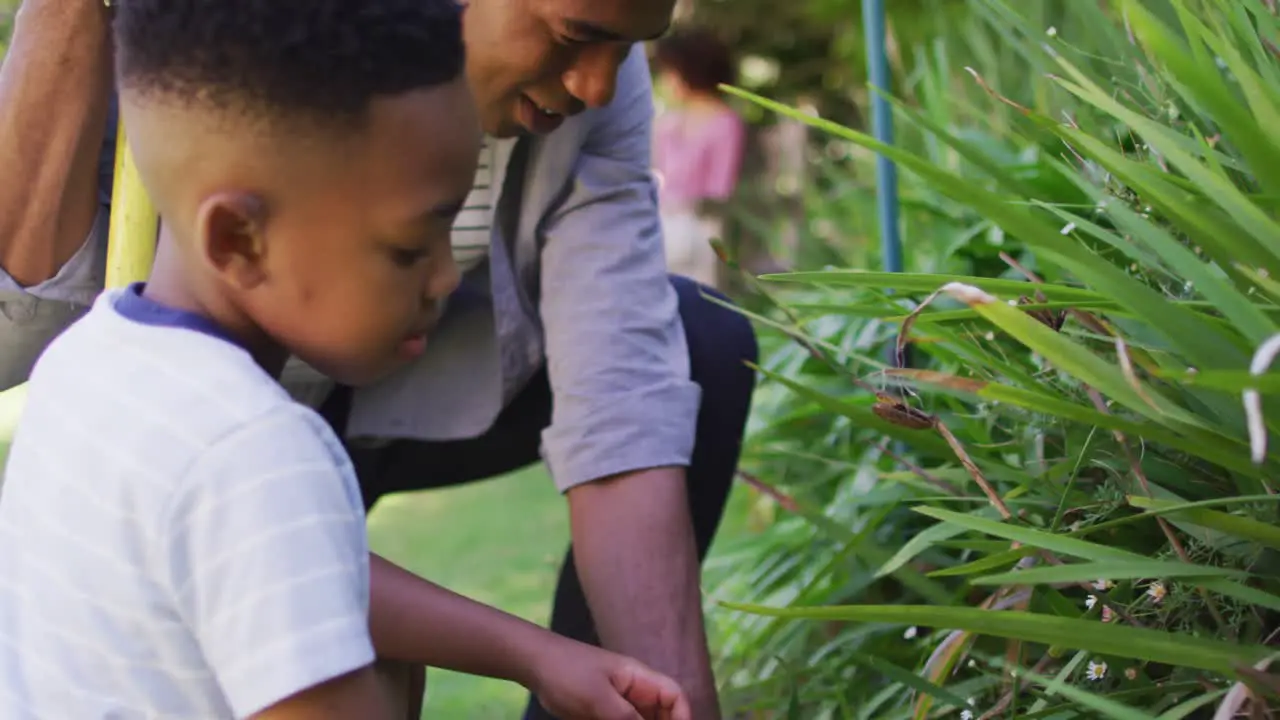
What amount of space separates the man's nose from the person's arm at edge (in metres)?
0.19

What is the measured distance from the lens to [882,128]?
1956 millimetres

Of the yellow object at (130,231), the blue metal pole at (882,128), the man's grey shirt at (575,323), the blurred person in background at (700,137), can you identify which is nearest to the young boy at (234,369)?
the yellow object at (130,231)

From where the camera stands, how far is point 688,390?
59.6 inches

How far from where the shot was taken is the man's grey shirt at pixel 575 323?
147 cm

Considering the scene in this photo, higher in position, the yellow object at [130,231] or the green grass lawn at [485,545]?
the yellow object at [130,231]

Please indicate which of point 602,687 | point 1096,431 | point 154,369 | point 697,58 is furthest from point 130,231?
point 697,58

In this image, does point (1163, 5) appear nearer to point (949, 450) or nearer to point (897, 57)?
point (949, 450)

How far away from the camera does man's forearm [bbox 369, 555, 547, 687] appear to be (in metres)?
1.27

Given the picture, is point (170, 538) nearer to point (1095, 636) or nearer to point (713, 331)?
point (1095, 636)

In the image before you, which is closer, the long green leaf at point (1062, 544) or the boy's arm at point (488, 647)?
the long green leaf at point (1062, 544)

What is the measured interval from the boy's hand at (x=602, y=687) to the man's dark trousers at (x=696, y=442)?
37cm

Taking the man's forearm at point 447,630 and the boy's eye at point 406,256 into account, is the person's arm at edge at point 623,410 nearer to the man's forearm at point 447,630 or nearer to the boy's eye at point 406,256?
the man's forearm at point 447,630

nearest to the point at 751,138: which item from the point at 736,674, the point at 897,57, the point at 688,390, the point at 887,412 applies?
the point at 897,57

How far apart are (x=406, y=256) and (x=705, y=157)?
14.4 feet
